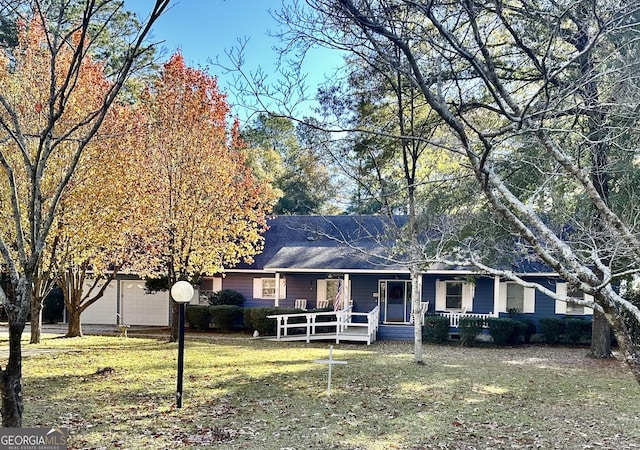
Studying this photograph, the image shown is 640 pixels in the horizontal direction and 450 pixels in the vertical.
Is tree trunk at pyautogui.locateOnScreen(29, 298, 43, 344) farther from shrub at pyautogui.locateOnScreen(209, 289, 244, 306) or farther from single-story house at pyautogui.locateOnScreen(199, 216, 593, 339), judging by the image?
shrub at pyautogui.locateOnScreen(209, 289, 244, 306)

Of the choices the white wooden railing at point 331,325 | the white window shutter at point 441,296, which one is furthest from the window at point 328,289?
the white window shutter at point 441,296

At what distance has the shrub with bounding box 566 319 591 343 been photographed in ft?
54.9

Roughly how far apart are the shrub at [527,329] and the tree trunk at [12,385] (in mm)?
15649

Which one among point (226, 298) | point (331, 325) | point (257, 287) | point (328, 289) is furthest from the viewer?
point (257, 287)

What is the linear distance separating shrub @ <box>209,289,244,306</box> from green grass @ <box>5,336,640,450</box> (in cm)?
678

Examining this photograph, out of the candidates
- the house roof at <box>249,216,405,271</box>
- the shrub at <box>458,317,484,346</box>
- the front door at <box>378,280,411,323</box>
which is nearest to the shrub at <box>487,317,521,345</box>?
the shrub at <box>458,317,484,346</box>

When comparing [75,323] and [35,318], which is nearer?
[35,318]

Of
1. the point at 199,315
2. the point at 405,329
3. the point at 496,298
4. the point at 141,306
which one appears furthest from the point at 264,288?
the point at 496,298

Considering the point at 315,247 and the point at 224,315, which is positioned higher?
the point at 315,247

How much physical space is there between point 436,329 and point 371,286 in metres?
3.62

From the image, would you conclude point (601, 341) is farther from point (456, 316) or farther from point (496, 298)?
point (456, 316)

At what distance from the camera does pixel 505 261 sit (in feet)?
43.1

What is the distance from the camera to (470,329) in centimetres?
1661

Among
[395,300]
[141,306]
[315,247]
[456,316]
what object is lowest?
[141,306]
